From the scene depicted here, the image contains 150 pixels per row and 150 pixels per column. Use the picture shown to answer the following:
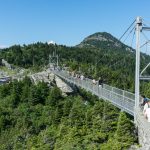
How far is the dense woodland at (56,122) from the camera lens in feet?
106

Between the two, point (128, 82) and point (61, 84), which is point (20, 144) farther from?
point (128, 82)

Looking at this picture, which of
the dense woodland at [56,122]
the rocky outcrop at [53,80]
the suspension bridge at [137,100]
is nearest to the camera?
the suspension bridge at [137,100]

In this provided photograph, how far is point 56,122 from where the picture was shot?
50562mm

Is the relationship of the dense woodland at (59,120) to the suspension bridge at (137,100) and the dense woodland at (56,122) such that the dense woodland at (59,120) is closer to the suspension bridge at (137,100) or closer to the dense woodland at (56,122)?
the dense woodland at (56,122)

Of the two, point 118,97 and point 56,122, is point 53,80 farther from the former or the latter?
point 118,97

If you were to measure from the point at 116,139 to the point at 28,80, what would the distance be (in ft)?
158

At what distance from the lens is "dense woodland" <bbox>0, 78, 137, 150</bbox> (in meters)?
32.4

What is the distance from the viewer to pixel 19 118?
59.6 meters

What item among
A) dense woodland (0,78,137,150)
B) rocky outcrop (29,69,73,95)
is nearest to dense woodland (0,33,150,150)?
dense woodland (0,78,137,150)

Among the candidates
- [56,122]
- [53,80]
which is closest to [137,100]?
[56,122]

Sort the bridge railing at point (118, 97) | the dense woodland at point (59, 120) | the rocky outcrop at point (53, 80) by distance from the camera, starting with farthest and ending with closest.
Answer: the rocky outcrop at point (53, 80) → the dense woodland at point (59, 120) → the bridge railing at point (118, 97)

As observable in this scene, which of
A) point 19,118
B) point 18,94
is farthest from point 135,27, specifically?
point 18,94

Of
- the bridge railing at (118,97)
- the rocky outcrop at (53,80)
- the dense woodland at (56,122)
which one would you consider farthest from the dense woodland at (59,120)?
the rocky outcrop at (53,80)

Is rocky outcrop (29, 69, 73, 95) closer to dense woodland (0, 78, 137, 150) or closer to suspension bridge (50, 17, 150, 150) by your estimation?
dense woodland (0, 78, 137, 150)
